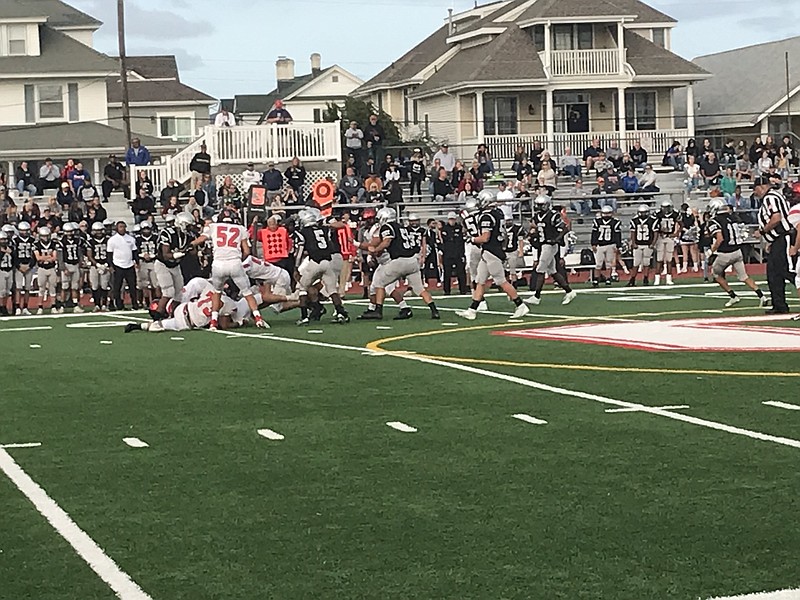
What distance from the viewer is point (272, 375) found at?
14.0 m

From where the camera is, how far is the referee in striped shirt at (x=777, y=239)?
1912 centimetres

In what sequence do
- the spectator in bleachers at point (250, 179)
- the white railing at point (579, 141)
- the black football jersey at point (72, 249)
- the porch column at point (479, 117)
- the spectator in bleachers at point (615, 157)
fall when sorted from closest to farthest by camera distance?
the black football jersey at point (72, 249) < the spectator in bleachers at point (250, 179) < the spectator in bleachers at point (615, 157) < the white railing at point (579, 141) < the porch column at point (479, 117)

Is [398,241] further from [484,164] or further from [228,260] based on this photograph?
[484,164]

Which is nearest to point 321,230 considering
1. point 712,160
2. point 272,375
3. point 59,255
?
point 272,375

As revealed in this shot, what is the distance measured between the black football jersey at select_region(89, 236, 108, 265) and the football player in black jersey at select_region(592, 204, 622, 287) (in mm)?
9683

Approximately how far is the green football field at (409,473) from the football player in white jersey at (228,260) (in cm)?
386

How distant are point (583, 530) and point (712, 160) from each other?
34.1 m

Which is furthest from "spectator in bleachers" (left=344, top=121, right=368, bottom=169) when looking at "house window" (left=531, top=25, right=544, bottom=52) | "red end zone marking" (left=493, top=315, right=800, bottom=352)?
"red end zone marking" (left=493, top=315, right=800, bottom=352)

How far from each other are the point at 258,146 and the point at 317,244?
19.1 m

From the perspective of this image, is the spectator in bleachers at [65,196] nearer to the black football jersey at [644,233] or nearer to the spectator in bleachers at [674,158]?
the black football jersey at [644,233]

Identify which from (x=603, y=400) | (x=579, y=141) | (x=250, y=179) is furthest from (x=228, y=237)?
(x=579, y=141)

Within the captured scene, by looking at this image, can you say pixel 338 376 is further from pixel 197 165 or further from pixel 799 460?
pixel 197 165

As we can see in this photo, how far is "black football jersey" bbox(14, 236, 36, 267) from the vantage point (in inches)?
1080

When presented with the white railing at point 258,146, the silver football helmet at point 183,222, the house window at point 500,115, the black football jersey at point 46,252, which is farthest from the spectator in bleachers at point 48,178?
the house window at point 500,115
